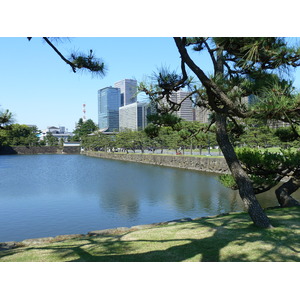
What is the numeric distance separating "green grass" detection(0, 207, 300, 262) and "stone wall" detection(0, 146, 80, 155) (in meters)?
44.5

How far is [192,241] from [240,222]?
126 cm

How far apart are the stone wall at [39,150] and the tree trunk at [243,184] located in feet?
146

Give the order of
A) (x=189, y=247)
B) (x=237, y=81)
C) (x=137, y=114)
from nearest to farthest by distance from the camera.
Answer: (x=189, y=247), (x=237, y=81), (x=137, y=114)

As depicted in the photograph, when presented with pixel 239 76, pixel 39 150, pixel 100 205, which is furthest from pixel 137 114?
pixel 39 150

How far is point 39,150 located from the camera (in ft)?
154

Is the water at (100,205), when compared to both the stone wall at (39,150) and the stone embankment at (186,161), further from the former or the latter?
the stone wall at (39,150)

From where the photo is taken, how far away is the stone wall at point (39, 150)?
4366cm

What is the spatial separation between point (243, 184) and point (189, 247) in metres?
1.38

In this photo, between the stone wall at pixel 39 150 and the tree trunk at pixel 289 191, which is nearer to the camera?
the tree trunk at pixel 289 191

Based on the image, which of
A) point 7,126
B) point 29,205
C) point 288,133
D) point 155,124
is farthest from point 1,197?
point 288,133

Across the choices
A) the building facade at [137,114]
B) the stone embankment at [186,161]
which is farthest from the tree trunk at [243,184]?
the stone embankment at [186,161]

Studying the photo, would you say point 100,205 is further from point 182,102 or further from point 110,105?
point 110,105

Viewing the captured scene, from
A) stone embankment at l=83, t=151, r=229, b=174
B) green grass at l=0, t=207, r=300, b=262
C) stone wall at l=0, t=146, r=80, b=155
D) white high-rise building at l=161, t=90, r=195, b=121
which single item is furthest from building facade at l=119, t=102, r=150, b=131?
stone wall at l=0, t=146, r=80, b=155

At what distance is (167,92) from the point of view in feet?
11.9
